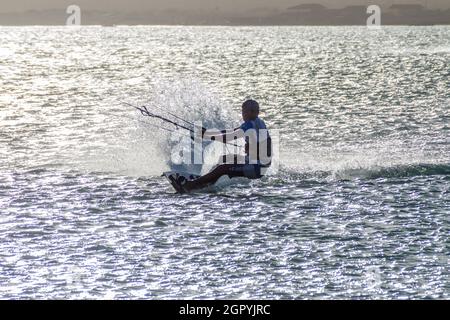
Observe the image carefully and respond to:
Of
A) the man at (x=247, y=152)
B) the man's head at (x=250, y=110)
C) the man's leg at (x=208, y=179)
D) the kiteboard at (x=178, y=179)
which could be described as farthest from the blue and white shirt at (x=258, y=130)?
the kiteboard at (x=178, y=179)

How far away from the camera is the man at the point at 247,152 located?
2509 cm

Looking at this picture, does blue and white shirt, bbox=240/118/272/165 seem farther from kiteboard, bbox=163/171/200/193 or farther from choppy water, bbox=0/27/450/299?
kiteboard, bbox=163/171/200/193

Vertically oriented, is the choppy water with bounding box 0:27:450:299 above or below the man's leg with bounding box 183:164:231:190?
below

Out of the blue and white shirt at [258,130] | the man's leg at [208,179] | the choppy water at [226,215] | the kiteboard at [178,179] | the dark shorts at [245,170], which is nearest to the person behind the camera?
the choppy water at [226,215]

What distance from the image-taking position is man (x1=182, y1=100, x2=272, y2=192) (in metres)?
25.1

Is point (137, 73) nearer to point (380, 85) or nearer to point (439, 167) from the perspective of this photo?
point (380, 85)

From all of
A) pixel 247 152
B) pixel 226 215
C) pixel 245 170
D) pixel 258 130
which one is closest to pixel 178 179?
pixel 245 170

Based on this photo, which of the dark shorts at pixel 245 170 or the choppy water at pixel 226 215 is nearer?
the choppy water at pixel 226 215

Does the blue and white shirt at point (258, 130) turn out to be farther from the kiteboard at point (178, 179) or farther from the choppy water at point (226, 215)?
the kiteboard at point (178, 179)

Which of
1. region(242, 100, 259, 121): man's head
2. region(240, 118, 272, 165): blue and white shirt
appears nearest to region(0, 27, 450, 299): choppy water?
region(240, 118, 272, 165): blue and white shirt

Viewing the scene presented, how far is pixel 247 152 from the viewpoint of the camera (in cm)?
2538

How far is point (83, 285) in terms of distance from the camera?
17828 millimetres

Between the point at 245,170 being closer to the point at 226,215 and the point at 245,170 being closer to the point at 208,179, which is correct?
the point at 208,179
